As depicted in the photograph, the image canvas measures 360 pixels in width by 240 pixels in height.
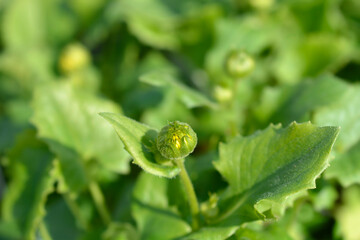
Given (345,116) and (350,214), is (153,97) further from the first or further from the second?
(350,214)

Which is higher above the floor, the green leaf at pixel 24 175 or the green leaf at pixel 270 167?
the green leaf at pixel 270 167

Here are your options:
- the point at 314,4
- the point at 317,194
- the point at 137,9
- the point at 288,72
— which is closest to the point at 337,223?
the point at 317,194

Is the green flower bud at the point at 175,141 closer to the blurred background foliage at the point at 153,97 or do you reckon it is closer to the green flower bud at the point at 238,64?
the blurred background foliage at the point at 153,97

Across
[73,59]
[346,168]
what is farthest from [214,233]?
[73,59]

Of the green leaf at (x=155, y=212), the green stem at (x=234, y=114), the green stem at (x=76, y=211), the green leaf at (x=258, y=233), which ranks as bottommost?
the green stem at (x=76, y=211)

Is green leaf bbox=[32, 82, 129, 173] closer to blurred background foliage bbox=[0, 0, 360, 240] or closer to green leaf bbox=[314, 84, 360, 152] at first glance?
blurred background foliage bbox=[0, 0, 360, 240]

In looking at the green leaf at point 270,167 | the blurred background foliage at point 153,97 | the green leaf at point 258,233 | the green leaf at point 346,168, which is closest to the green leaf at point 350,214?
the blurred background foliage at point 153,97
